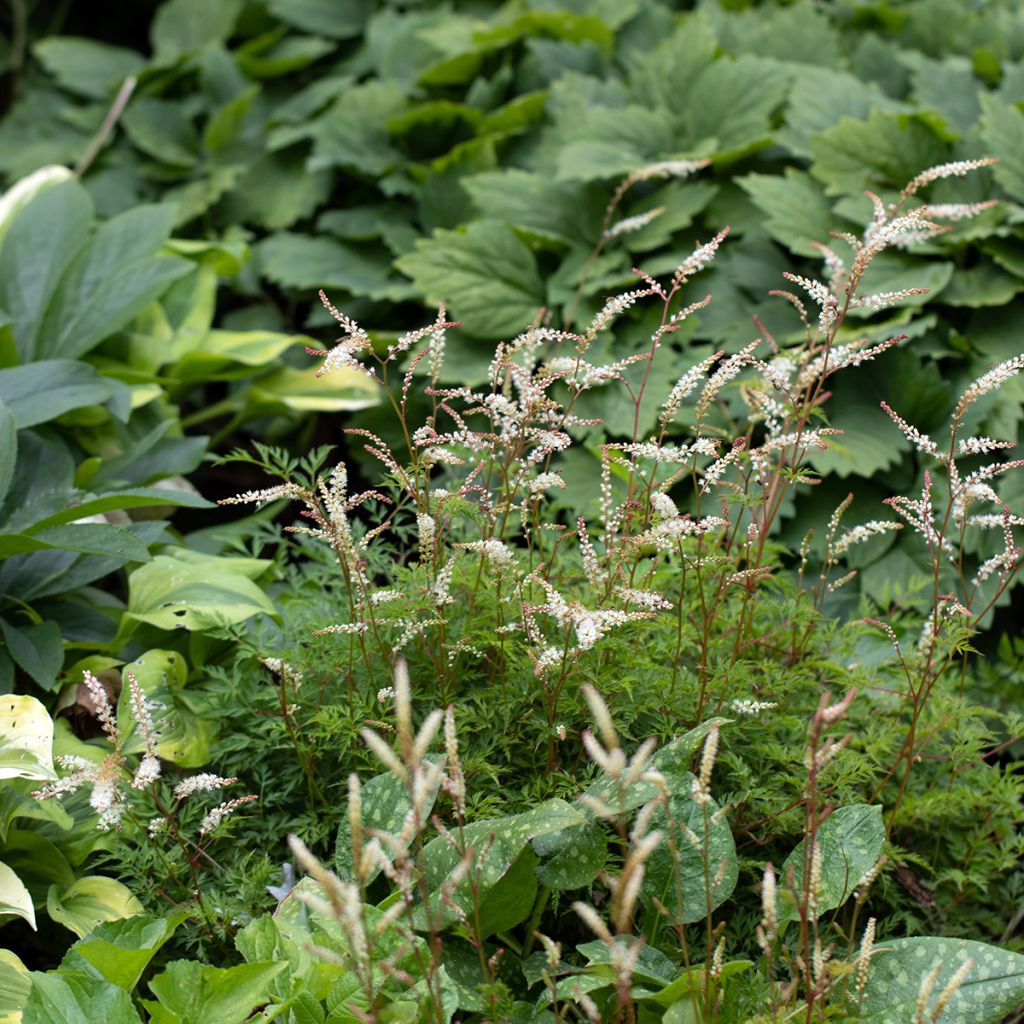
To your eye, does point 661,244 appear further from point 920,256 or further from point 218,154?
point 218,154

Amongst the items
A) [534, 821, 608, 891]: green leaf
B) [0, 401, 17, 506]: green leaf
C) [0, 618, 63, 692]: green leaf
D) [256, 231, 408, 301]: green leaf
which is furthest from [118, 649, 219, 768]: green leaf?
[256, 231, 408, 301]: green leaf

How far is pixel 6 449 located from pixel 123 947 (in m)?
0.93

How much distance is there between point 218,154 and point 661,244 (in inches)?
72.7

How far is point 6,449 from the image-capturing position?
2.02 metres

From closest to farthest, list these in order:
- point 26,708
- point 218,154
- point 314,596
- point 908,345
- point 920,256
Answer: point 26,708
point 314,596
point 908,345
point 920,256
point 218,154

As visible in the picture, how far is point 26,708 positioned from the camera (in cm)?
171

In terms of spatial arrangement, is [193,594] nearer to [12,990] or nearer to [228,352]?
[12,990]

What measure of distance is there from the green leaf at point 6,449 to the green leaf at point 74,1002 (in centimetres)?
89

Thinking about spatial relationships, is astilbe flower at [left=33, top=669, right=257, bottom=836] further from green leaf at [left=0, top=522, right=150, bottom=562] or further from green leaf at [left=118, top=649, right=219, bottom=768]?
green leaf at [left=0, top=522, right=150, bottom=562]

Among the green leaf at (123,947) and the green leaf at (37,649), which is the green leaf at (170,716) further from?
the green leaf at (123,947)

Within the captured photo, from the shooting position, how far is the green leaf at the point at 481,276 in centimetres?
315

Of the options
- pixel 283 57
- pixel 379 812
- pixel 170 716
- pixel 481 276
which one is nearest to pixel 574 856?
pixel 379 812

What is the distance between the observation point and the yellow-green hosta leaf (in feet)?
5.27

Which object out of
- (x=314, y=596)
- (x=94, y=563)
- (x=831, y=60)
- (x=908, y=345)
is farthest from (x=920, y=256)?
(x=94, y=563)
